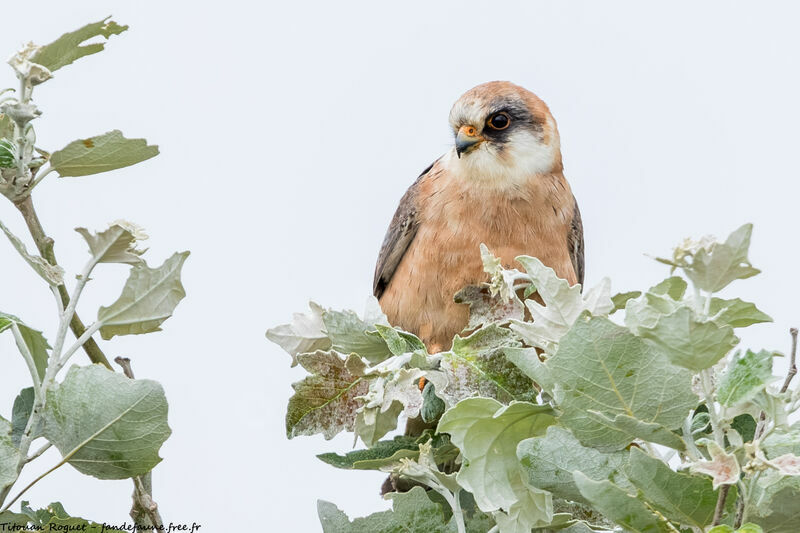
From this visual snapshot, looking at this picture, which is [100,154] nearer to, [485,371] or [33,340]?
[33,340]

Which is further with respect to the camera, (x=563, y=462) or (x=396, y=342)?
(x=396, y=342)

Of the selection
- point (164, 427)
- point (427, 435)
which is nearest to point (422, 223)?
point (427, 435)

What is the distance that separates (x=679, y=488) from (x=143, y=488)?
1.15 m

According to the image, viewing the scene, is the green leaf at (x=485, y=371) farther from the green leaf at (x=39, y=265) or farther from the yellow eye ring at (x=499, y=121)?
the yellow eye ring at (x=499, y=121)

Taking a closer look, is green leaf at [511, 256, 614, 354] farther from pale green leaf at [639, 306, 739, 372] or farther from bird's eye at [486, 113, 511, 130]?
bird's eye at [486, 113, 511, 130]

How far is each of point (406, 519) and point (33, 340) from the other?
0.90 meters

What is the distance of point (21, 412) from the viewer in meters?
2.16

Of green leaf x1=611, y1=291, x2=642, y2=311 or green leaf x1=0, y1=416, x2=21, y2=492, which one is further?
green leaf x1=611, y1=291, x2=642, y2=311

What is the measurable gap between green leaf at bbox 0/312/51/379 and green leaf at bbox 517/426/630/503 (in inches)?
40.5

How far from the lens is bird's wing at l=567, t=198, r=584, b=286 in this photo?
4805 mm

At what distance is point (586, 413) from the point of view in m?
1.80

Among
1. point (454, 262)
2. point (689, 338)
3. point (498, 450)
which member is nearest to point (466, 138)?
point (454, 262)

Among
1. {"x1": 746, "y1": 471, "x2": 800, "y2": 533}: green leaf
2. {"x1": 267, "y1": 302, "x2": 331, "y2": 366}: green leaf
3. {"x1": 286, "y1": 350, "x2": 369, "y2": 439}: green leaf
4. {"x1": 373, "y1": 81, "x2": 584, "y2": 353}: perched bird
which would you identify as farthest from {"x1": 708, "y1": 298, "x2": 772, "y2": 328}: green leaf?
{"x1": 373, "y1": 81, "x2": 584, "y2": 353}: perched bird

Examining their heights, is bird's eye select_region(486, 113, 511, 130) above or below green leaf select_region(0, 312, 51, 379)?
above
